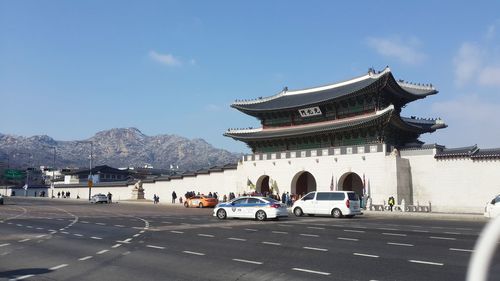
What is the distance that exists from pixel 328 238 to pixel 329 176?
29244 millimetres

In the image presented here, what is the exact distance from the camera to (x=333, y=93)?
1986 inches

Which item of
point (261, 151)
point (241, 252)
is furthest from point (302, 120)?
point (241, 252)

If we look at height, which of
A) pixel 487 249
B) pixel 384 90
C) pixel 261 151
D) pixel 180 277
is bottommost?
pixel 180 277

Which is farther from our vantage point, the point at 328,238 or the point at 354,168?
the point at 354,168

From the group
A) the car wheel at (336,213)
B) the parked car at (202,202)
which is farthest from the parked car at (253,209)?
the parked car at (202,202)

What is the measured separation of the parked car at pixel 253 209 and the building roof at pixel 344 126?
17878 mm

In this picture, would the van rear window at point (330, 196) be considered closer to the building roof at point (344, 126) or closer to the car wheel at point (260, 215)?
the car wheel at point (260, 215)

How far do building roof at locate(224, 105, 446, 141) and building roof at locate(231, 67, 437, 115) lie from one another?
8.05ft

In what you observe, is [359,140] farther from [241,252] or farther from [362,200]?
[241,252]

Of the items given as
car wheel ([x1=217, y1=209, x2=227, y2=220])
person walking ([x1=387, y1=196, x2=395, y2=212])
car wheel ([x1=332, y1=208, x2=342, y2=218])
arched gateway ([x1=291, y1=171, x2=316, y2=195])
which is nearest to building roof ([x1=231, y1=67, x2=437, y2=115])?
arched gateway ([x1=291, y1=171, x2=316, y2=195])

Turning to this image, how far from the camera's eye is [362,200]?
40.4m

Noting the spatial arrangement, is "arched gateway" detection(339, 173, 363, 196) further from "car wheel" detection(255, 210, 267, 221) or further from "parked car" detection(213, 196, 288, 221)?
"car wheel" detection(255, 210, 267, 221)

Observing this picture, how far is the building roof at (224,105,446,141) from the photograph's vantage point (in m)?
40.9

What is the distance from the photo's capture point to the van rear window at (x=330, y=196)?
1126 inches
